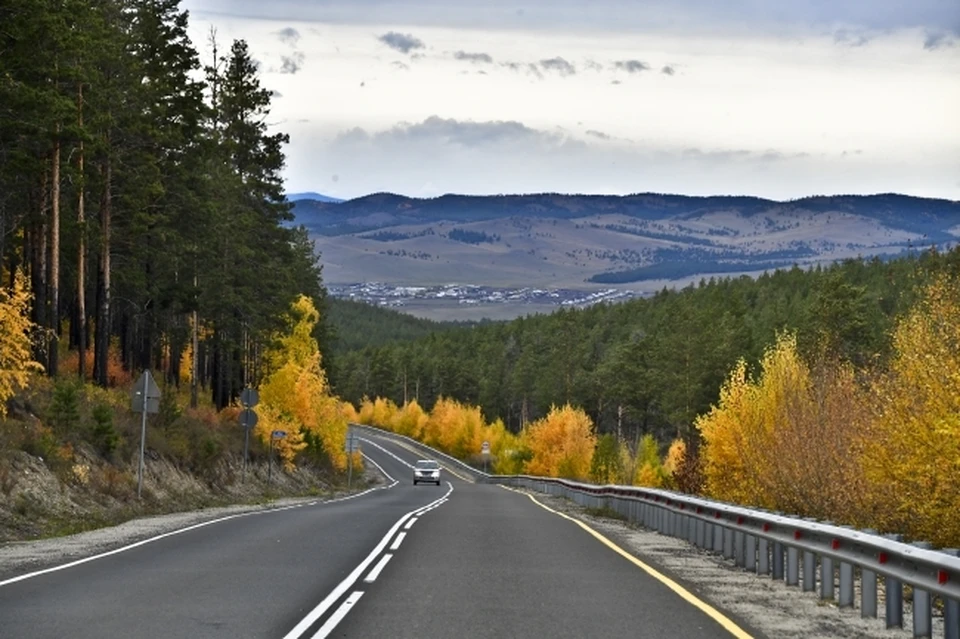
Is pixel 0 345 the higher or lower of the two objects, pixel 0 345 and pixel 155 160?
the lower

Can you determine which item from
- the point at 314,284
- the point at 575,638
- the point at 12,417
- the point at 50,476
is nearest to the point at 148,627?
the point at 575,638

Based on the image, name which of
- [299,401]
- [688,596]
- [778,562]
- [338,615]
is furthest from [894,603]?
[299,401]

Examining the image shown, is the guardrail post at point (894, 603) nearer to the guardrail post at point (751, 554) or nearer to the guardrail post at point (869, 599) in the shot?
the guardrail post at point (869, 599)

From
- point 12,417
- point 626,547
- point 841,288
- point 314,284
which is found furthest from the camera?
point 314,284

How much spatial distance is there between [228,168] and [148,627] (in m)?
58.3

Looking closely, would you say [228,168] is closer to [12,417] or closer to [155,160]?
[155,160]

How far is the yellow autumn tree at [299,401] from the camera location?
65.9m

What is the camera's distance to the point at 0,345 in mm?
25906

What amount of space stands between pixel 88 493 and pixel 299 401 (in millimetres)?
45359

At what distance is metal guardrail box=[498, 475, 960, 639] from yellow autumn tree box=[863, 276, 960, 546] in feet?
6.15

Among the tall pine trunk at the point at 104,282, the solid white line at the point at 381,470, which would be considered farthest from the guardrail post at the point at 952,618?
the solid white line at the point at 381,470

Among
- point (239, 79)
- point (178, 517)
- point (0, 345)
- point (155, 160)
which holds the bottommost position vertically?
point (178, 517)

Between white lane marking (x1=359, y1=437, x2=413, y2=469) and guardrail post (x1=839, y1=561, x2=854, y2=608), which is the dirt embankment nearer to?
guardrail post (x1=839, y1=561, x2=854, y2=608)

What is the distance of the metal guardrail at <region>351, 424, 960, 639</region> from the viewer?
1098 centimetres
